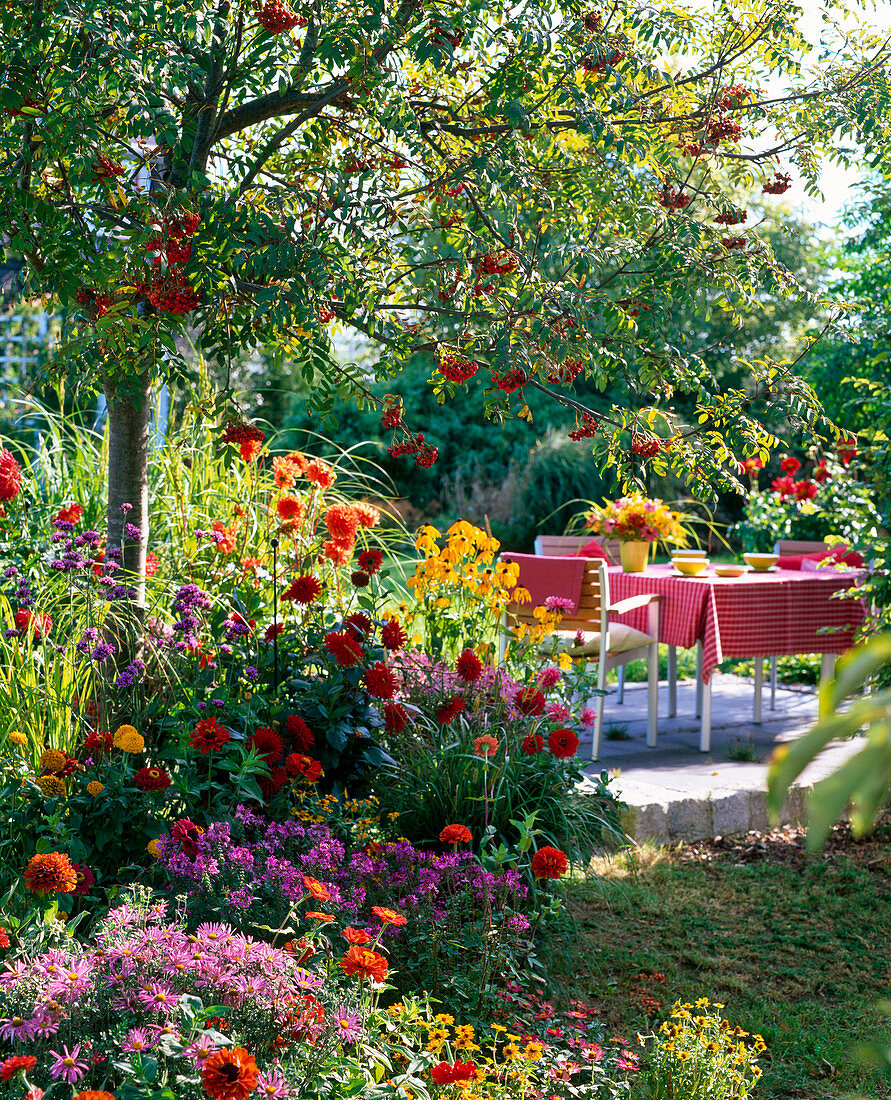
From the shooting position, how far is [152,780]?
2.18 m

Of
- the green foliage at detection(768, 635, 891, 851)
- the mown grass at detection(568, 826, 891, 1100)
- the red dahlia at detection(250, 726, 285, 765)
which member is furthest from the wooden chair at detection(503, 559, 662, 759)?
the green foliage at detection(768, 635, 891, 851)

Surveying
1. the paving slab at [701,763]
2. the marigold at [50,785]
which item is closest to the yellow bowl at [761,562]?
the paving slab at [701,763]

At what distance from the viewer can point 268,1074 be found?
139cm

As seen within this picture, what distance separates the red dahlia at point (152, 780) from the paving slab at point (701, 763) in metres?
1.36

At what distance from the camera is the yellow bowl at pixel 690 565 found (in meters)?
5.05

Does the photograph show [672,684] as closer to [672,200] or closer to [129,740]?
[672,200]

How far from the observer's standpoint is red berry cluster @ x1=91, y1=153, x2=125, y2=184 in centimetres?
202

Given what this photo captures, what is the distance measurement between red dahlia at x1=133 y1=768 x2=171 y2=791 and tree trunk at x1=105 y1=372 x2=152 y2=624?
807 mm

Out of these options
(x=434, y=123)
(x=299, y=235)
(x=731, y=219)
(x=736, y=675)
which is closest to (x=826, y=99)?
(x=731, y=219)

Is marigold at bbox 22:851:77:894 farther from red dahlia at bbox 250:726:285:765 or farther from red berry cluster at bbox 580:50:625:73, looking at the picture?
red berry cluster at bbox 580:50:625:73

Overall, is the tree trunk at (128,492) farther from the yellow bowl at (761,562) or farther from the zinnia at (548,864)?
the yellow bowl at (761,562)

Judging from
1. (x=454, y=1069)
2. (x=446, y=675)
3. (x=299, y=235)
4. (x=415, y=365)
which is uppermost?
(x=415, y=365)

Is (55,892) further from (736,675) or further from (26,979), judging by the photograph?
(736,675)

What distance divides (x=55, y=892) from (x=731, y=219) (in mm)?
2525
